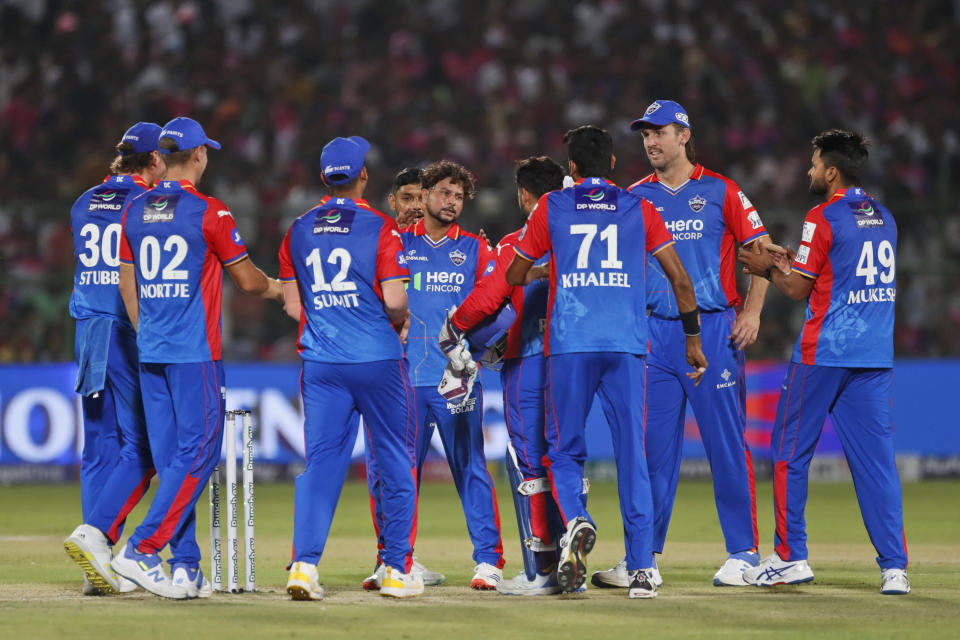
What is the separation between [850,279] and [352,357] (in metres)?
3.17

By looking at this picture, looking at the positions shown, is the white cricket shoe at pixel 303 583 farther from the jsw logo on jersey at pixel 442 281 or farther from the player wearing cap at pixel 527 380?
the jsw logo on jersey at pixel 442 281

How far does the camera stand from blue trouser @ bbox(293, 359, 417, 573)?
25.3ft

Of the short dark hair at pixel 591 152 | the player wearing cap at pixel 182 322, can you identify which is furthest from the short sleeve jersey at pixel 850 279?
the player wearing cap at pixel 182 322

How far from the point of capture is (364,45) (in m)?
22.5

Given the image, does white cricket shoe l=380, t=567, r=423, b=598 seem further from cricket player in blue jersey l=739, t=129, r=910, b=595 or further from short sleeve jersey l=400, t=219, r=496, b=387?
cricket player in blue jersey l=739, t=129, r=910, b=595

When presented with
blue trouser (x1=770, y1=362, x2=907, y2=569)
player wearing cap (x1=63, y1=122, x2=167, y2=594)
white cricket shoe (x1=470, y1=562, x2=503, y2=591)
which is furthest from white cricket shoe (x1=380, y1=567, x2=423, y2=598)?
blue trouser (x1=770, y1=362, x2=907, y2=569)

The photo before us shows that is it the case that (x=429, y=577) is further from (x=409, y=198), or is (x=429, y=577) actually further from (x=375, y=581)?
(x=409, y=198)

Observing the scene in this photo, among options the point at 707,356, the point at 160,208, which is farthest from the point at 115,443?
the point at 707,356

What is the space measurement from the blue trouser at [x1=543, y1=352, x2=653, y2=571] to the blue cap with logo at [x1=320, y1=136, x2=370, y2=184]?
65.2 inches

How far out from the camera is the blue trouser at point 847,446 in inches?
317

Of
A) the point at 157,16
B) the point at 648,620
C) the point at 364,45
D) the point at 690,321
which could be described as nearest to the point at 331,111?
the point at 364,45

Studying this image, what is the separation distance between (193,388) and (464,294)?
2.01m

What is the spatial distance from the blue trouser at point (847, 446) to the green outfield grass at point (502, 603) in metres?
0.35

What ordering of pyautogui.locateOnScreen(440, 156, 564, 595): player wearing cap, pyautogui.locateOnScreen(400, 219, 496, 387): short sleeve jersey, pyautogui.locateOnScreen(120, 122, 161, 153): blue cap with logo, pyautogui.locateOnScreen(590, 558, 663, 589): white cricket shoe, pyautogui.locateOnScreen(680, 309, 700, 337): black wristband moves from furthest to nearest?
pyautogui.locateOnScreen(400, 219, 496, 387): short sleeve jersey, pyautogui.locateOnScreen(120, 122, 161, 153): blue cap with logo, pyautogui.locateOnScreen(590, 558, 663, 589): white cricket shoe, pyautogui.locateOnScreen(440, 156, 564, 595): player wearing cap, pyautogui.locateOnScreen(680, 309, 700, 337): black wristband
